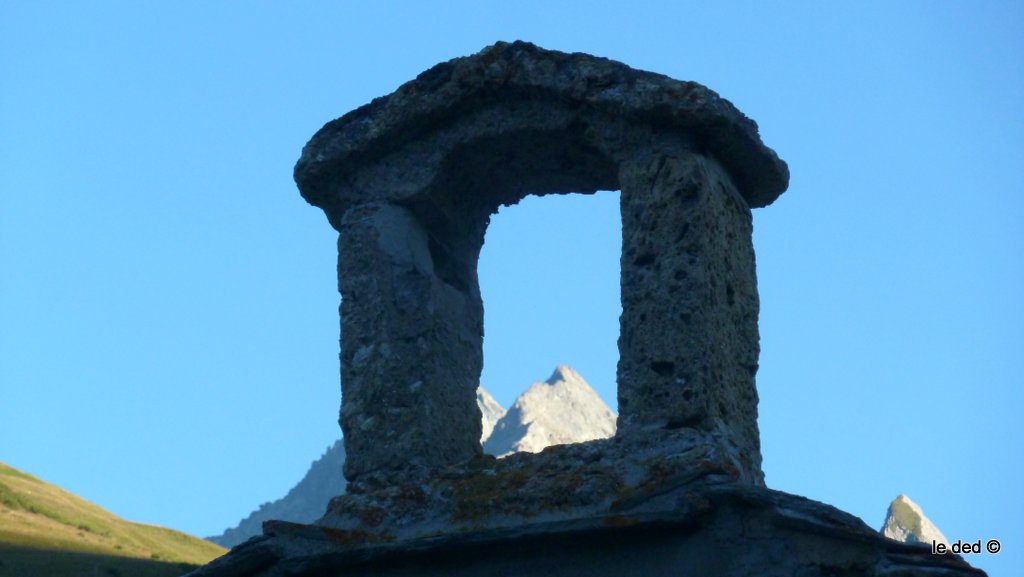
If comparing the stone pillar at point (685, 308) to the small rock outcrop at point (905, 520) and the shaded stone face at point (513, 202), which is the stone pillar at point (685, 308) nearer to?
the shaded stone face at point (513, 202)

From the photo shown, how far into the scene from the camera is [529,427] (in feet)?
230

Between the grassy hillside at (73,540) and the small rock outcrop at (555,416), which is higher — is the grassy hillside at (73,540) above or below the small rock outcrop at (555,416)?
below

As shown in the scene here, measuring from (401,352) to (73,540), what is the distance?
5377 millimetres

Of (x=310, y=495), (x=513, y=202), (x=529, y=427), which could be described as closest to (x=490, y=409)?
(x=529, y=427)

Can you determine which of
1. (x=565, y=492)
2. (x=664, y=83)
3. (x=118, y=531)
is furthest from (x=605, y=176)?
(x=118, y=531)

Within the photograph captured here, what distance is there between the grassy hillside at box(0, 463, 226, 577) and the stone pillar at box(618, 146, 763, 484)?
4.76 metres

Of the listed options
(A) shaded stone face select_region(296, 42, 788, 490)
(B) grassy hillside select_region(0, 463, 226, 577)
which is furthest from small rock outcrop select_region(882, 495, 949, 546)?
(A) shaded stone face select_region(296, 42, 788, 490)

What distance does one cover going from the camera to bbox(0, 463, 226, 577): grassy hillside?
966cm

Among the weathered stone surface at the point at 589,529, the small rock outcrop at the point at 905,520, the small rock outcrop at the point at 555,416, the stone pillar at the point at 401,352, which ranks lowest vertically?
the weathered stone surface at the point at 589,529

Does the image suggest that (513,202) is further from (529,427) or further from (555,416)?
(555,416)

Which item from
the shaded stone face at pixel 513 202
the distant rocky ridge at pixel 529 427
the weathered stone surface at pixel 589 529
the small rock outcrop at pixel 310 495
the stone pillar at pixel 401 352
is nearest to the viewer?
the weathered stone surface at pixel 589 529

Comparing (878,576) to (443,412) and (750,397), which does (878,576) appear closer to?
(750,397)

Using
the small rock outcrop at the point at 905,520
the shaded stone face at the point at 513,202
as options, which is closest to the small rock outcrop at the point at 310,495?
the small rock outcrop at the point at 905,520

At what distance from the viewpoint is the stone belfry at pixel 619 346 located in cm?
550
